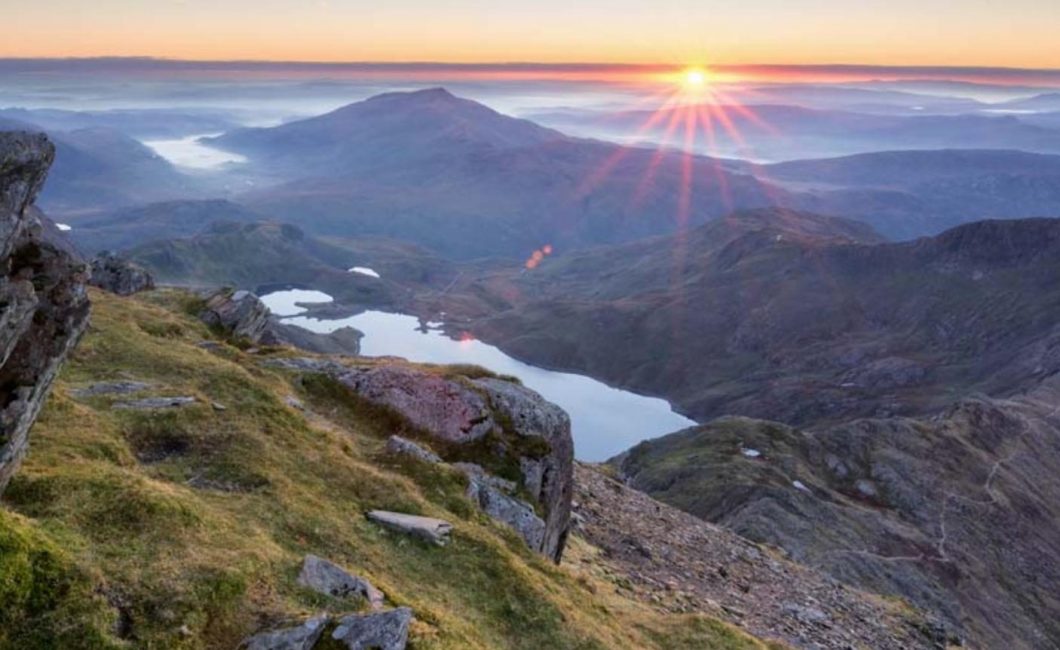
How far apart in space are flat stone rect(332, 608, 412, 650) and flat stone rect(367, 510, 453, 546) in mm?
7790

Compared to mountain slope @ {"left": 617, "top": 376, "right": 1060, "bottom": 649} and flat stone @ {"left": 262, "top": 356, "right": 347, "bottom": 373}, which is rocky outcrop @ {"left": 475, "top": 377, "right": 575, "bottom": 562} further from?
mountain slope @ {"left": 617, "top": 376, "right": 1060, "bottom": 649}

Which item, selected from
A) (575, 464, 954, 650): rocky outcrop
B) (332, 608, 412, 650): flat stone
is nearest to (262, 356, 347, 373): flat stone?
(575, 464, 954, 650): rocky outcrop

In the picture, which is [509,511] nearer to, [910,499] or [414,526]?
[414,526]

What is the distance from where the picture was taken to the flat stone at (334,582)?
2211cm

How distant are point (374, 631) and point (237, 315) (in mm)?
39461

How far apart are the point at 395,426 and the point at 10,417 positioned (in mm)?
20701

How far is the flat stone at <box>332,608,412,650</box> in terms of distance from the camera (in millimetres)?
19531

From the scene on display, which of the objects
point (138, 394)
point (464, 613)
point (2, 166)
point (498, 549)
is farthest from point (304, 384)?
point (2, 166)

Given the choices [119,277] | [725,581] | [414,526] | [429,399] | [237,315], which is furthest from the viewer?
[119,277]

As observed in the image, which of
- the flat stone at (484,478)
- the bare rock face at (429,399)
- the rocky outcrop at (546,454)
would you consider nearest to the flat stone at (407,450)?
the flat stone at (484,478)

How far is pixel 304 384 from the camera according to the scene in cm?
4212

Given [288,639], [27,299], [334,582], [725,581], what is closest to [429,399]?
[334,582]

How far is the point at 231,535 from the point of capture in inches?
901

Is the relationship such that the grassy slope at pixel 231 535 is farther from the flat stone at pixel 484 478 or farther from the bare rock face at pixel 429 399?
the flat stone at pixel 484 478
